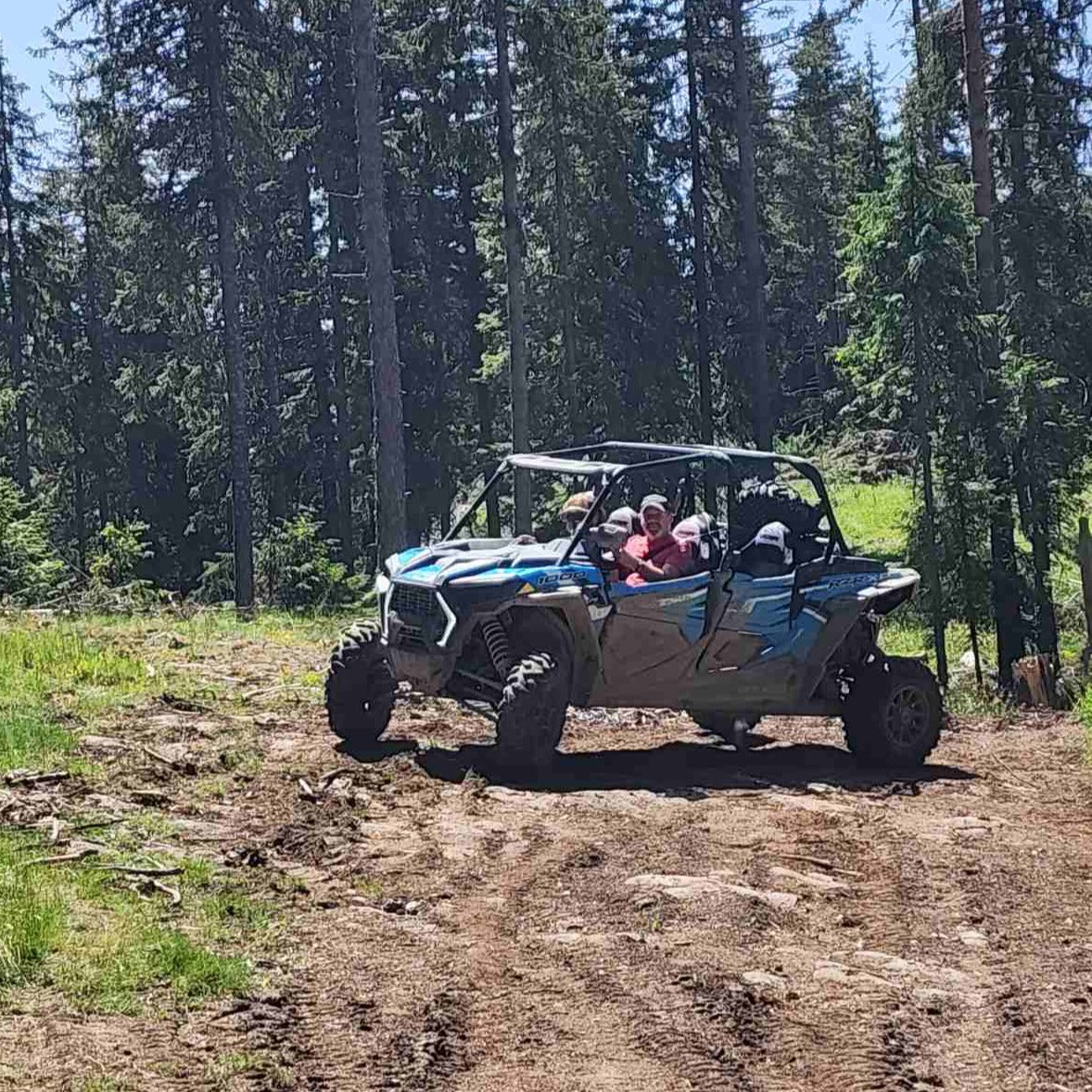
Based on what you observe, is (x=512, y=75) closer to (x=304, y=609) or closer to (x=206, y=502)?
(x=304, y=609)

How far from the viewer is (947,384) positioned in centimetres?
1847

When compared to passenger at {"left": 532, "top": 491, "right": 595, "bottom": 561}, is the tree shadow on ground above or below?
below

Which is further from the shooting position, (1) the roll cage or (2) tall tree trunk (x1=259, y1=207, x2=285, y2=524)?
(2) tall tree trunk (x1=259, y1=207, x2=285, y2=524)

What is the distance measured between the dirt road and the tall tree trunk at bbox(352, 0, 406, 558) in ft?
38.1

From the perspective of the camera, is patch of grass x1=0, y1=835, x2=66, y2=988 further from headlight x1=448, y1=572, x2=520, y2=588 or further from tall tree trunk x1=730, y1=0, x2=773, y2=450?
tall tree trunk x1=730, y1=0, x2=773, y2=450

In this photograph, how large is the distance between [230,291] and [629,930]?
2395cm

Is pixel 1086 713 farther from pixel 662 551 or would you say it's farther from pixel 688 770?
pixel 662 551

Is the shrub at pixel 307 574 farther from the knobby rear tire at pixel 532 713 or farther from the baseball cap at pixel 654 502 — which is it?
the knobby rear tire at pixel 532 713

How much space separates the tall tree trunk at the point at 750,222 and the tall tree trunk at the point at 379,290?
10.6 meters

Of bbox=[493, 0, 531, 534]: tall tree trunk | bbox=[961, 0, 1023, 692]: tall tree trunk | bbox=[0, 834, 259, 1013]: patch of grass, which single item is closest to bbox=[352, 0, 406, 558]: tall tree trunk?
bbox=[493, 0, 531, 534]: tall tree trunk

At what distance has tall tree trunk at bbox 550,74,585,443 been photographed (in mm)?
32688

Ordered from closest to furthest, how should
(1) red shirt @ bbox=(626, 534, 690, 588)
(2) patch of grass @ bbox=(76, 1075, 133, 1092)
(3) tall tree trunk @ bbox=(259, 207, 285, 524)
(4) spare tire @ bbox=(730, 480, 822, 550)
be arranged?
(2) patch of grass @ bbox=(76, 1075, 133, 1092) < (1) red shirt @ bbox=(626, 534, 690, 588) < (4) spare tire @ bbox=(730, 480, 822, 550) < (3) tall tree trunk @ bbox=(259, 207, 285, 524)

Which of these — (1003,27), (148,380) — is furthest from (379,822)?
(148,380)

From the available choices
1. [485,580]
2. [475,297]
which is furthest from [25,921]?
[475,297]
